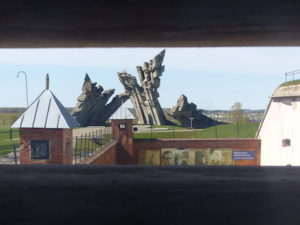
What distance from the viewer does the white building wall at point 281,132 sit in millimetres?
35375

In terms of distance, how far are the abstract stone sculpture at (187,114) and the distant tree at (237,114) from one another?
2962cm

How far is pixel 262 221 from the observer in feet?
10.6

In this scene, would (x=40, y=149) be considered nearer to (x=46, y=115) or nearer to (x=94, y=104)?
(x=46, y=115)

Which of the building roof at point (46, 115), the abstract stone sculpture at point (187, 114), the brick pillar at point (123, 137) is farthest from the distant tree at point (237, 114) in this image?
the building roof at point (46, 115)

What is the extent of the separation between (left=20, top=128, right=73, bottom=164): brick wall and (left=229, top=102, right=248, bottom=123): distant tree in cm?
7013

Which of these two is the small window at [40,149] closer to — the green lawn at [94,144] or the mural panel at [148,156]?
the green lawn at [94,144]

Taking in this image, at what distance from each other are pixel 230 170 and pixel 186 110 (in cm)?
5561

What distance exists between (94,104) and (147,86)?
732 centimetres

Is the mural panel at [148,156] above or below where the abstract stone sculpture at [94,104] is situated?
below
